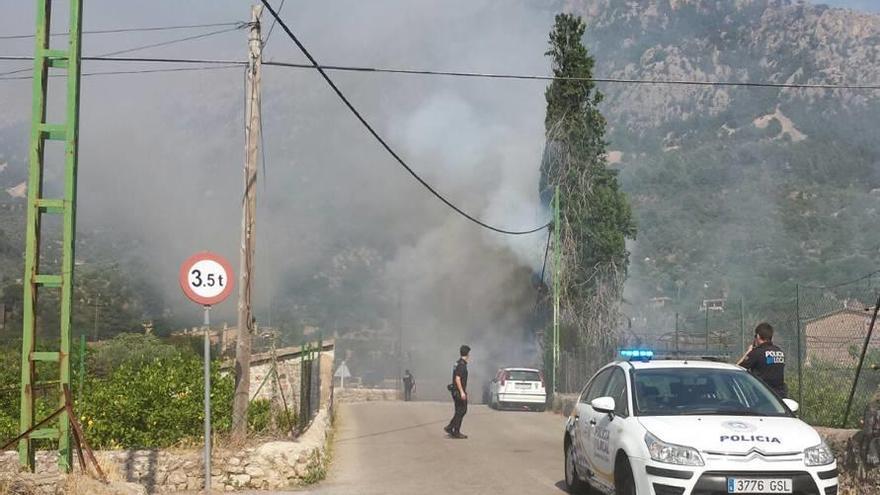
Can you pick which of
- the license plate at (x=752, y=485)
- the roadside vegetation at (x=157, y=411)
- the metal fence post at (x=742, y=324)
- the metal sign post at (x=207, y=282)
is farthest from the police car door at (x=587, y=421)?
the metal fence post at (x=742, y=324)

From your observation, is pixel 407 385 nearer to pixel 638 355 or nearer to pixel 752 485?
pixel 638 355

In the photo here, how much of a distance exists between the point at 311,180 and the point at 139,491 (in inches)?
3908

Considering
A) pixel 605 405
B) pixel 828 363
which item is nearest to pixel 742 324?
pixel 828 363

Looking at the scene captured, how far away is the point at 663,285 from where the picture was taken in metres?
85.2

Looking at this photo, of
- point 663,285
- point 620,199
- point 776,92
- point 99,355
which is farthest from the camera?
point 776,92

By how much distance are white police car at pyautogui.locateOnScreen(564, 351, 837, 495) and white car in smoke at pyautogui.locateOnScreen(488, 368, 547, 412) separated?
20559 mm

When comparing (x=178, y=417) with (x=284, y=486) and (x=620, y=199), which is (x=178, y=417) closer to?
(x=284, y=486)

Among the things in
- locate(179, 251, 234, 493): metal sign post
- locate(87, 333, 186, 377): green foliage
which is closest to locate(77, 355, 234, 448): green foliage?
locate(179, 251, 234, 493): metal sign post

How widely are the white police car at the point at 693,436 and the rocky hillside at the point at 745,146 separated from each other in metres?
38.0

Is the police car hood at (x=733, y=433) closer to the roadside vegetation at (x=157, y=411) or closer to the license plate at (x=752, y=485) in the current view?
the license plate at (x=752, y=485)

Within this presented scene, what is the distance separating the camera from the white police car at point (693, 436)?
26.6 ft

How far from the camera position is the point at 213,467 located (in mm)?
11734

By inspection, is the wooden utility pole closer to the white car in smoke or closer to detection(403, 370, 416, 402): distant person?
the white car in smoke

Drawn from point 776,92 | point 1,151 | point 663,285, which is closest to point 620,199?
point 663,285
